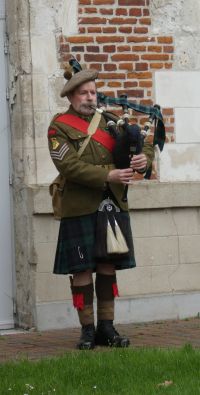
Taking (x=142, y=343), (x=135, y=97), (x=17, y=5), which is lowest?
(x=142, y=343)

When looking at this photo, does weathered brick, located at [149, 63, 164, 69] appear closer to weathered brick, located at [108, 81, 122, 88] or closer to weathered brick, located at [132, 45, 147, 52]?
weathered brick, located at [132, 45, 147, 52]

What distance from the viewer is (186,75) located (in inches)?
408

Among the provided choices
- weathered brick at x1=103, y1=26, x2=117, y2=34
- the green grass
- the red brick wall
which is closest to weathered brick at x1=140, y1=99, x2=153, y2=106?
the red brick wall

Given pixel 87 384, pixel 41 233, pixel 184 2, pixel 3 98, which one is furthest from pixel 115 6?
pixel 87 384

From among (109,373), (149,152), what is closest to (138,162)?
(149,152)

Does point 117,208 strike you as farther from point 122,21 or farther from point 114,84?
point 122,21

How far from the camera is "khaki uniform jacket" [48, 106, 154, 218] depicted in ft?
25.6

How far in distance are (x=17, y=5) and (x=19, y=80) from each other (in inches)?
27.4

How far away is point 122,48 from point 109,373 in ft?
14.1

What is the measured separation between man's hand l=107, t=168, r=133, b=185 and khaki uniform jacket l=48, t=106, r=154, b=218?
0.23 ft

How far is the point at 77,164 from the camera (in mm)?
7766

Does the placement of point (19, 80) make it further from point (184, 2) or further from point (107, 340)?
point (107, 340)

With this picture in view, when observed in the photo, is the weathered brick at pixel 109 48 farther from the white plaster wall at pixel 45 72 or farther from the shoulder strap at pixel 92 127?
the shoulder strap at pixel 92 127

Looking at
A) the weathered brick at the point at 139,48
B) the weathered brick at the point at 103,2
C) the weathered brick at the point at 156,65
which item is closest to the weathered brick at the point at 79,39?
the weathered brick at the point at 103,2
